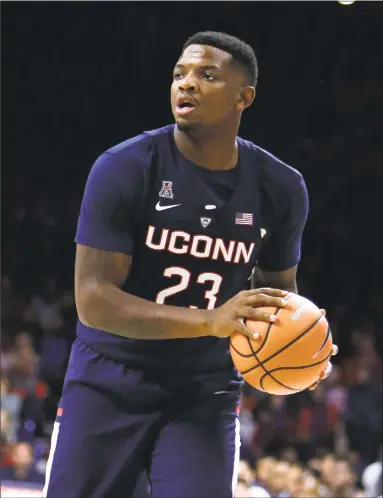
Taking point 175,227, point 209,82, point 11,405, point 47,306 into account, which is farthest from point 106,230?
point 47,306

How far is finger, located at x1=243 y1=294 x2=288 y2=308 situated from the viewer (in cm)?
270

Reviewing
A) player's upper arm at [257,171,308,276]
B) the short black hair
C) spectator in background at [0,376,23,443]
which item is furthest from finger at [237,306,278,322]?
spectator in background at [0,376,23,443]

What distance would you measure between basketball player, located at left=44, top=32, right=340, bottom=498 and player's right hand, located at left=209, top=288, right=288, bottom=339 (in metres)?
0.15

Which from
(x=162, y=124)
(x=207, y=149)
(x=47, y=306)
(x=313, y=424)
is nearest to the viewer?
(x=207, y=149)

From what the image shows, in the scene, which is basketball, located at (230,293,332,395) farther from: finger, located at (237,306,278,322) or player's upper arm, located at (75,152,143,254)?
player's upper arm, located at (75,152,143,254)

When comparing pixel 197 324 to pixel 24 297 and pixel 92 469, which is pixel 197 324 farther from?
pixel 24 297

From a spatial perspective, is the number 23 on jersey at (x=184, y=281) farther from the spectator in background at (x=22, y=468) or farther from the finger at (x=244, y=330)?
the spectator in background at (x=22, y=468)

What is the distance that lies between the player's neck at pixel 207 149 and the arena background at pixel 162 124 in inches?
234

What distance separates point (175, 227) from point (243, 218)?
0.25m

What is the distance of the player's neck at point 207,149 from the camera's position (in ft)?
10.2

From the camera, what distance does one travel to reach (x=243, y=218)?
123 inches

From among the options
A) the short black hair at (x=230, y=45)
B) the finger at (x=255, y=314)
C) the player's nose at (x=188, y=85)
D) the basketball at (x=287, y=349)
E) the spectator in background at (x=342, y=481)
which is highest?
the short black hair at (x=230, y=45)

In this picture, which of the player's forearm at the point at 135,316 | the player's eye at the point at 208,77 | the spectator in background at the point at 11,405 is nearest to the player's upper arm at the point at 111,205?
the player's forearm at the point at 135,316

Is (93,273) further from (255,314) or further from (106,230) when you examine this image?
(255,314)
